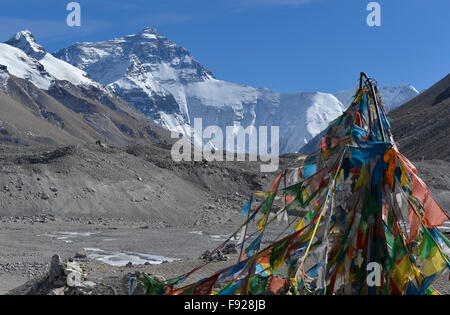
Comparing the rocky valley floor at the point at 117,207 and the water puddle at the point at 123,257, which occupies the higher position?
the rocky valley floor at the point at 117,207

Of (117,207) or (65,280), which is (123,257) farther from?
(117,207)

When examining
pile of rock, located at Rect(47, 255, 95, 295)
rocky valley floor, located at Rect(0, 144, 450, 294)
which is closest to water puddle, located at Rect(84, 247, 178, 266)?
Answer: rocky valley floor, located at Rect(0, 144, 450, 294)

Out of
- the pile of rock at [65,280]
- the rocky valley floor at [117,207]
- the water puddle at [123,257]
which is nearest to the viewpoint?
the pile of rock at [65,280]

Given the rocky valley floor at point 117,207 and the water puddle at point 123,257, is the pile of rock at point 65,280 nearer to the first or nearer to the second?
the rocky valley floor at point 117,207

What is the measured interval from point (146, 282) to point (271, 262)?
192cm

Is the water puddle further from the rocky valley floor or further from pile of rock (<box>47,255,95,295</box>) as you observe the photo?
pile of rock (<box>47,255,95,295</box>)

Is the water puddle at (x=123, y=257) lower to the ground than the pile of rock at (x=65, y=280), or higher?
lower

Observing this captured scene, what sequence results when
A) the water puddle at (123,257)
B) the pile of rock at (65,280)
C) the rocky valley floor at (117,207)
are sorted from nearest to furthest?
the pile of rock at (65,280) → the water puddle at (123,257) → the rocky valley floor at (117,207)

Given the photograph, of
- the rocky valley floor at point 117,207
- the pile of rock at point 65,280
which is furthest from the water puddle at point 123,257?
the pile of rock at point 65,280

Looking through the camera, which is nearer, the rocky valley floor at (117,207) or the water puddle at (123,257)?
the water puddle at (123,257)

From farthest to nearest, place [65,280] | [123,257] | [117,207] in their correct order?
[117,207], [123,257], [65,280]

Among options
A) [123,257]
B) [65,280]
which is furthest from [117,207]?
[65,280]

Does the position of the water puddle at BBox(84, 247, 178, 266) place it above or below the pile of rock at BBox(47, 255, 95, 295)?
below

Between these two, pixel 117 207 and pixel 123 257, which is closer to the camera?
pixel 123 257
